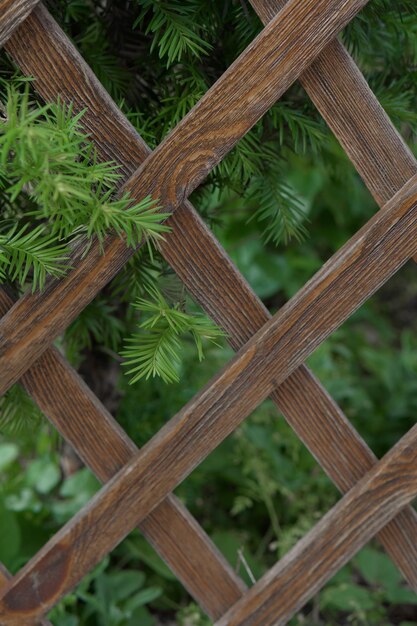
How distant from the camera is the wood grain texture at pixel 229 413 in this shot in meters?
1.31

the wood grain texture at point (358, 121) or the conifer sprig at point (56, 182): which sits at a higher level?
the conifer sprig at point (56, 182)

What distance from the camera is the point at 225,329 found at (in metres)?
1.33

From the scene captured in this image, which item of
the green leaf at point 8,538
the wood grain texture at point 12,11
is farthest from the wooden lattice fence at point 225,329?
the green leaf at point 8,538

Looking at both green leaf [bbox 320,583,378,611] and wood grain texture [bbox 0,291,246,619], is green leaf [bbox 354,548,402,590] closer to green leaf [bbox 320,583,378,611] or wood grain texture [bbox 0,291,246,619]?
green leaf [bbox 320,583,378,611]

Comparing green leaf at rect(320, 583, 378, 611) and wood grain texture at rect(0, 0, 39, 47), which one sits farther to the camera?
green leaf at rect(320, 583, 378, 611)

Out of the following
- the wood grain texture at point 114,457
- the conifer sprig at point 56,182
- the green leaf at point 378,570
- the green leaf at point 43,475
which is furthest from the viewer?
the green leaf at point 43,475

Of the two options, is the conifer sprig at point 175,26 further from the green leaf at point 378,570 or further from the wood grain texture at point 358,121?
the green leaf at point 378,570

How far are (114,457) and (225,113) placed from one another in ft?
2.13

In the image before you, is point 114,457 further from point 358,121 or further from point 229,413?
point 358,121

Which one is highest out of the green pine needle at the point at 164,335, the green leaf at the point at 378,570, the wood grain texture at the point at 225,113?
the wood grain texture at the point at 225,113

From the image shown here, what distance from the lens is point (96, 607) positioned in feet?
5.81

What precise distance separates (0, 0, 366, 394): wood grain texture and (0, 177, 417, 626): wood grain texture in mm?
276

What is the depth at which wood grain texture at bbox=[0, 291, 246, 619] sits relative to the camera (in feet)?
4.42

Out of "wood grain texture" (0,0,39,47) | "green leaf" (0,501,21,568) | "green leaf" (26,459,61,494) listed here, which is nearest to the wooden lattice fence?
"wood grain texture" (0,0,39,47)
